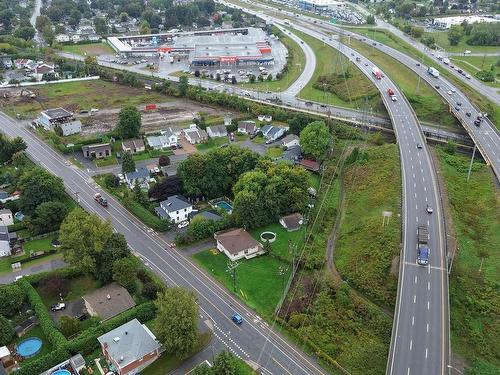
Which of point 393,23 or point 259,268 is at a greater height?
point 393,23

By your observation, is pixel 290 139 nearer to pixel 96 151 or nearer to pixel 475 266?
pixel 96 151

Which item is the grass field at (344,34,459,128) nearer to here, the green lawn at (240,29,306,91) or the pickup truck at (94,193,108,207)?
the green lawn at (240,29,306,91)

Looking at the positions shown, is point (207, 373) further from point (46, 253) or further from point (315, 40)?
point (315, 40)

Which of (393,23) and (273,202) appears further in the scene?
(393,23)

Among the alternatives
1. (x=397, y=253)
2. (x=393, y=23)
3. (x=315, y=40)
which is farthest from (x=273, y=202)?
(x=393, y=23)

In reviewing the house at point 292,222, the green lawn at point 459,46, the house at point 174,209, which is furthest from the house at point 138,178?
the green lawn at point 459,46

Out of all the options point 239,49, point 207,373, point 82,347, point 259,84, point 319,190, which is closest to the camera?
point 207,373
